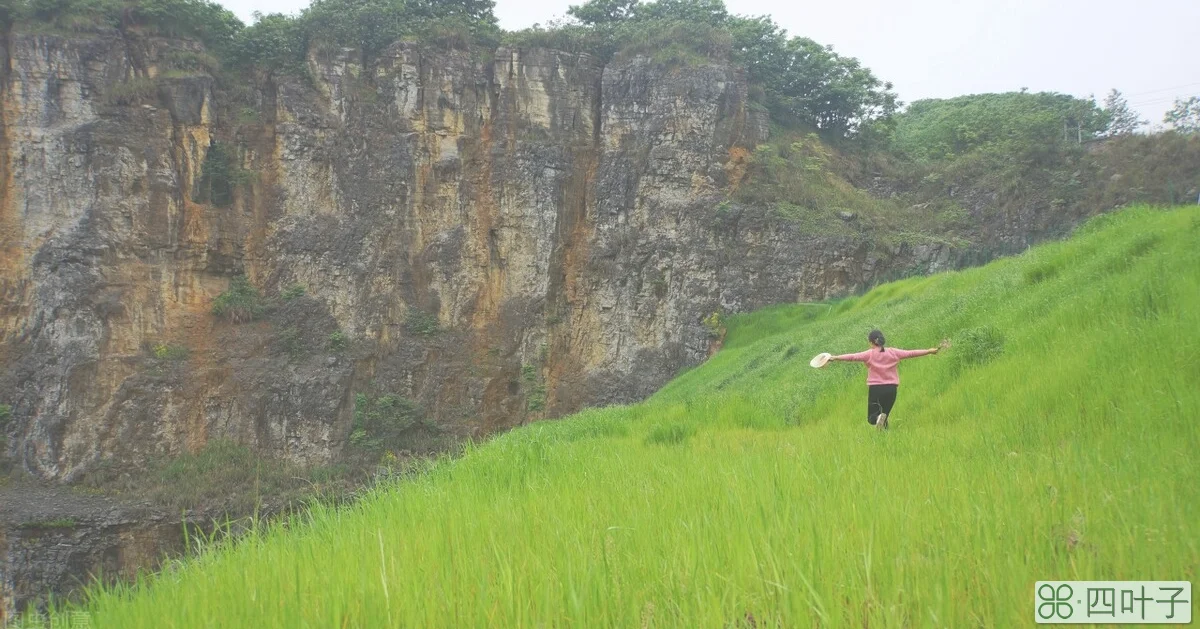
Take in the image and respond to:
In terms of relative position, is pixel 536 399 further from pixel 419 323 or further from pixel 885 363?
pixel 885 363

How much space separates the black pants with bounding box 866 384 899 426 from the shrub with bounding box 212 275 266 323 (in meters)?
27.4

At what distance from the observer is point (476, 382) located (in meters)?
28.4

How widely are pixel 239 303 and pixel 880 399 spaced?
27.7 meters

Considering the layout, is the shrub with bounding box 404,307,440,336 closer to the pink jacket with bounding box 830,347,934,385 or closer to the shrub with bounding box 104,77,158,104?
the shrub with bounding box 104,77,158,104

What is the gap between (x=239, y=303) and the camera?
90.4 feet

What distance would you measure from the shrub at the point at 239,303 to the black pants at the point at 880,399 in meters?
27.4

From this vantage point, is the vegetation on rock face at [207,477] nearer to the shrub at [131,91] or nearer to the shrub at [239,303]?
the shrub at [239,303]

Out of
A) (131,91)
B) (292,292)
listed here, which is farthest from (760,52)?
(131,91)

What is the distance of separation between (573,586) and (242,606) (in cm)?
122

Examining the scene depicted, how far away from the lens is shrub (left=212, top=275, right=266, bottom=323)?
89.8 ft

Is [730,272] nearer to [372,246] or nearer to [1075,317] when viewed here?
[372,246]

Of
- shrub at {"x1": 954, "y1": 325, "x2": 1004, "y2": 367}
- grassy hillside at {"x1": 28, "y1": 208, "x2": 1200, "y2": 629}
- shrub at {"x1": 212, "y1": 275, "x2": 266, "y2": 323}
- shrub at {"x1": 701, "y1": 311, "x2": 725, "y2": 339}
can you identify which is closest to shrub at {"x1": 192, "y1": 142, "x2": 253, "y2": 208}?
shrub at {"x1": 212, "y1": 275, "x2": 266, "y2": 323}

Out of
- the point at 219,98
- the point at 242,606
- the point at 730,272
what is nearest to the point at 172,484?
the point at 219,98

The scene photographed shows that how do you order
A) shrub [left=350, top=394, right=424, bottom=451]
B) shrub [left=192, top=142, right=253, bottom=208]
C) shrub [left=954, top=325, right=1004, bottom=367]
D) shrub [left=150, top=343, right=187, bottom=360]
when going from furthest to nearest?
1. shrub [left=192, top=142, right=253, bottom=208]
2. shrub [left=350, top=394, right=424, bottom=451]
3. shrub [left=150, top=343, right=187, bottom=360]
4. shrub [left=954, top=325, right=1004, bottom=367]
